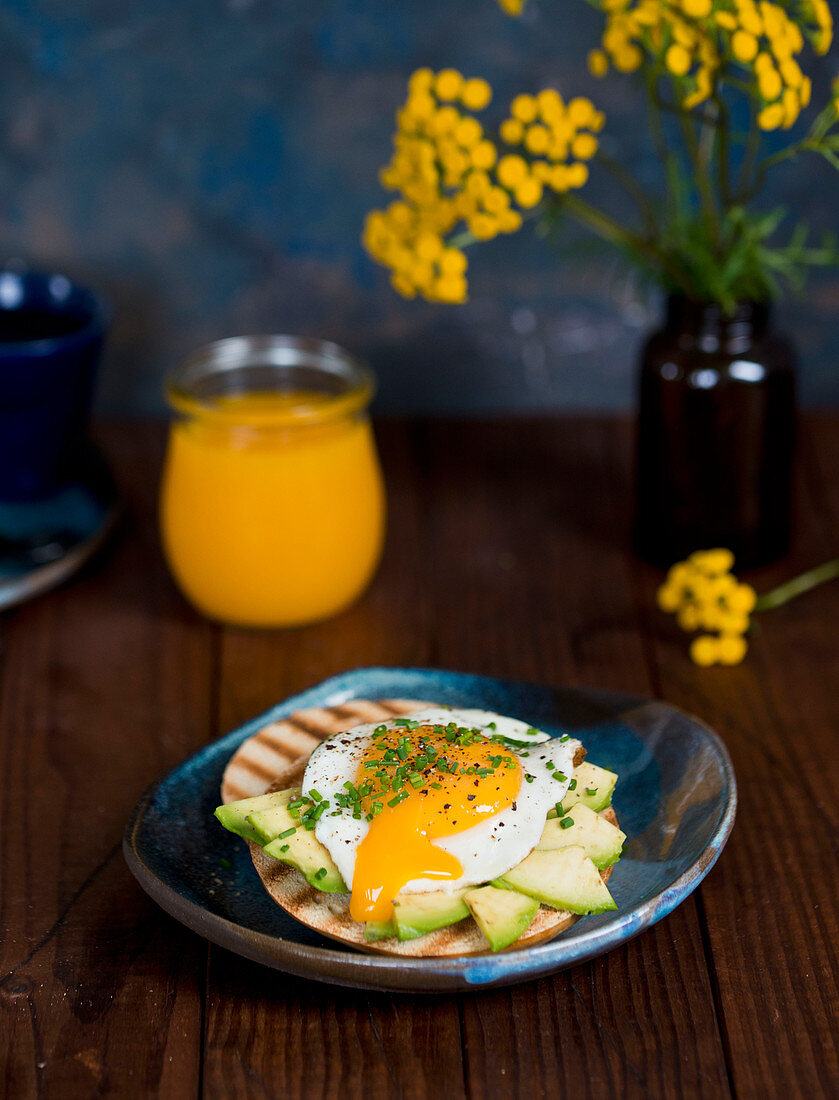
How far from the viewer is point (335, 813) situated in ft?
2.85

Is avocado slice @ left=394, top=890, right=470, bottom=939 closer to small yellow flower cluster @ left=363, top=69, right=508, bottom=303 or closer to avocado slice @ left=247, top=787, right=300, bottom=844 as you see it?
avocado slice @ left=247, top=787, right=300, bottom=844

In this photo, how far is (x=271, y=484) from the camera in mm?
1259

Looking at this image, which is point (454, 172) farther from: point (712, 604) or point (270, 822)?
point (270, 822)

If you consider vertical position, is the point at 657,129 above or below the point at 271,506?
above

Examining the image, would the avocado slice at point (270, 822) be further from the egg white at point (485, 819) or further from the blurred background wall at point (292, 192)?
the blurred background wall at point (292, 192)

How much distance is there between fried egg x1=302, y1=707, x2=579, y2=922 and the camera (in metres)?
0.82

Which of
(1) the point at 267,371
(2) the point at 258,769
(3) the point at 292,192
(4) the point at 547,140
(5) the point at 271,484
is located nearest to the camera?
(2) the point at 258,769

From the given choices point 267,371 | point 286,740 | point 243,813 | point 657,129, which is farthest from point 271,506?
point 657,129

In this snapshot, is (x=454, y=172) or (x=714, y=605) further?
(x=714, y=605)

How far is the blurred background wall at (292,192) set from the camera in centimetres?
156

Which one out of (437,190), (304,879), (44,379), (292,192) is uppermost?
(437,190)

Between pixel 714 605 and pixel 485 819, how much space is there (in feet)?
1.66

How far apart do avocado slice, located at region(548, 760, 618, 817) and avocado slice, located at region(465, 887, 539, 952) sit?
0.31ft

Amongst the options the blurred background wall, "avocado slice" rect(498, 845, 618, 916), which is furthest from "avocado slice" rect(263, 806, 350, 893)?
the blurred background wall
